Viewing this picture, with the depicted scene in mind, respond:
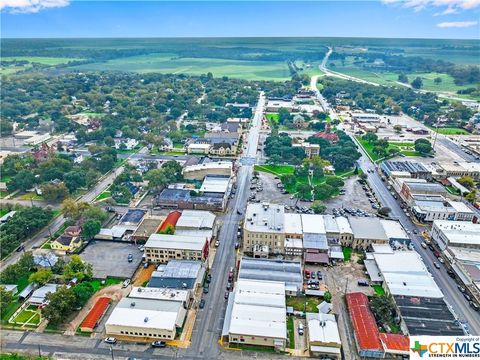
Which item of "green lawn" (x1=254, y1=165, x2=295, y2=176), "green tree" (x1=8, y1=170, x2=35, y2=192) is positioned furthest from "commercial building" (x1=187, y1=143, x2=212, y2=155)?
"green tree" (x1=8, y1=170, x2=35, y2=192)

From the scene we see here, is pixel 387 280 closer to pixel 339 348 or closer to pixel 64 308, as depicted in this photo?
pixel 339 348

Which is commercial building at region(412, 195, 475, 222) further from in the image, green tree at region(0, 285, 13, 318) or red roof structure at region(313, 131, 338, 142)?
green tree at region(0, 285, 13, 318)

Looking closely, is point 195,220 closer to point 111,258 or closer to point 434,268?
point 111,258

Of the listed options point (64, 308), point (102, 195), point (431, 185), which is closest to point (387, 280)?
point (431, 185)

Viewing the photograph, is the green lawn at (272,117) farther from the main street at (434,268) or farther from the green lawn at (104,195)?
the green lawn at (104,195)

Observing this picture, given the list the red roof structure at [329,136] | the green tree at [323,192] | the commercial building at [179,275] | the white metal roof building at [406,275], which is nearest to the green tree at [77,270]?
the commercial building at [179,275]

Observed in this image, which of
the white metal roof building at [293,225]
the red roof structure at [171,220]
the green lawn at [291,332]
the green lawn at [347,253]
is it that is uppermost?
A: the white metal roof building at [293,225]

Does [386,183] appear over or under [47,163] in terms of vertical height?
under
